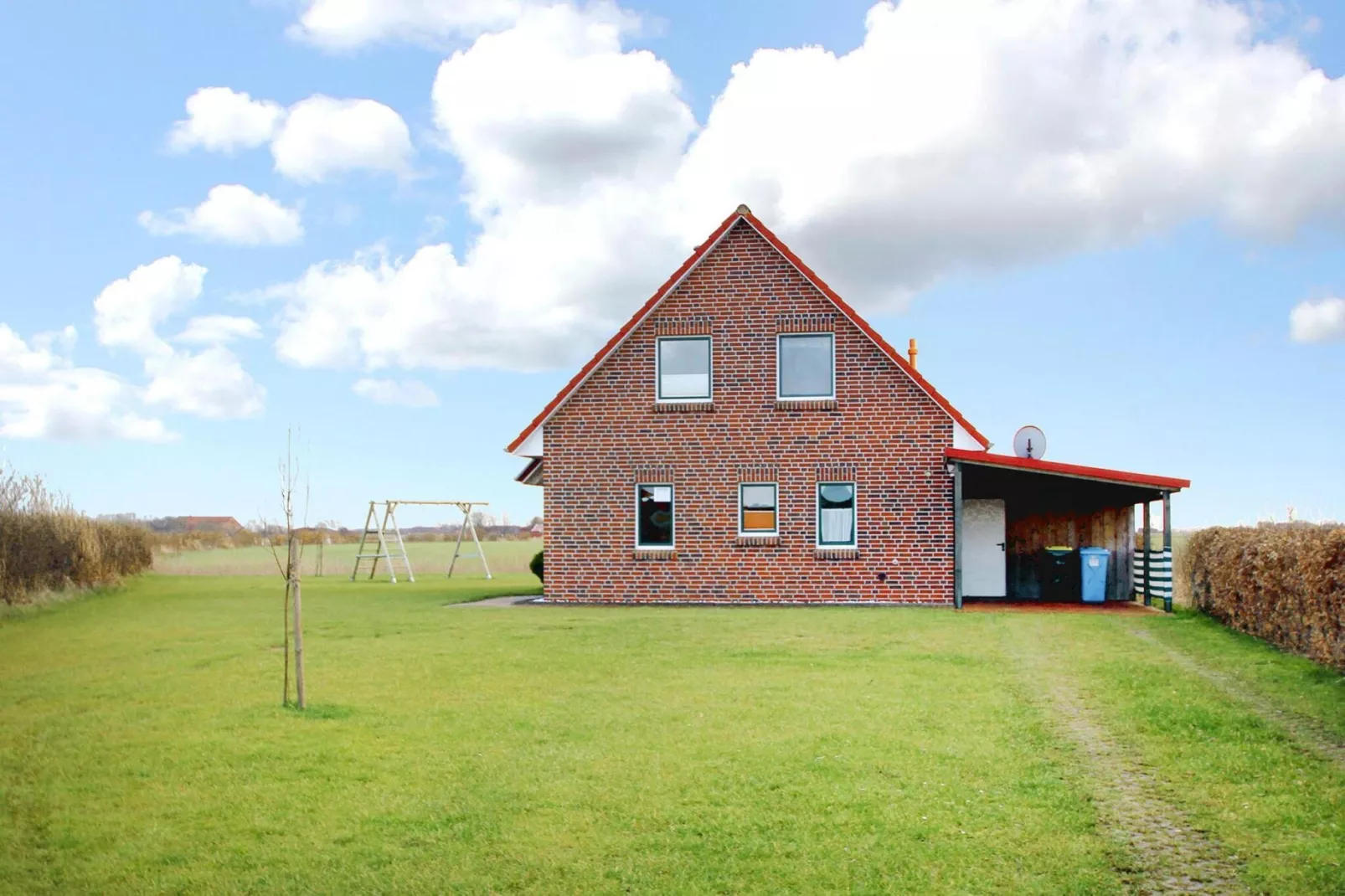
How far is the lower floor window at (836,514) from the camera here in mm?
22281

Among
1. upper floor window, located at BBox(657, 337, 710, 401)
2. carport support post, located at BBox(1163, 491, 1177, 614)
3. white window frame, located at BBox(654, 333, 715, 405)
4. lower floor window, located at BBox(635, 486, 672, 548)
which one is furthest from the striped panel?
lower floor window, located at BBox(635, 486, 672, 548)

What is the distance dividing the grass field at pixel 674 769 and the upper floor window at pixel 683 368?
8396 mm

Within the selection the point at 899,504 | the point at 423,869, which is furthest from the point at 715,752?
the point at 899,504

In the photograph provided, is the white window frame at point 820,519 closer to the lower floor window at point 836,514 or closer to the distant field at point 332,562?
the lower floor window at point 836,514

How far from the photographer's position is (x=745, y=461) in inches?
888

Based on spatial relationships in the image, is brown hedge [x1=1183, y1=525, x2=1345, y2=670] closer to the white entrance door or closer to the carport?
the carport

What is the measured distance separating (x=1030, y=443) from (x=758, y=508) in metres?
6.44

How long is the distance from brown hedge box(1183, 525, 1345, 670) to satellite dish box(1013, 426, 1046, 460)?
3.90 meters

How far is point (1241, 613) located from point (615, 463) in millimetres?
11868

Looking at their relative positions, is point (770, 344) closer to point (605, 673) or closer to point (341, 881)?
point (605, 673)

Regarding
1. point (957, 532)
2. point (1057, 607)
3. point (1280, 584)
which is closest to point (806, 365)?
point (957, 532)

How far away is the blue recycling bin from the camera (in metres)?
22.7

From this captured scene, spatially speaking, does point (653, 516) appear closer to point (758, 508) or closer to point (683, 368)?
point (758, 508)

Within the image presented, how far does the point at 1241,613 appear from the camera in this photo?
17344mm
